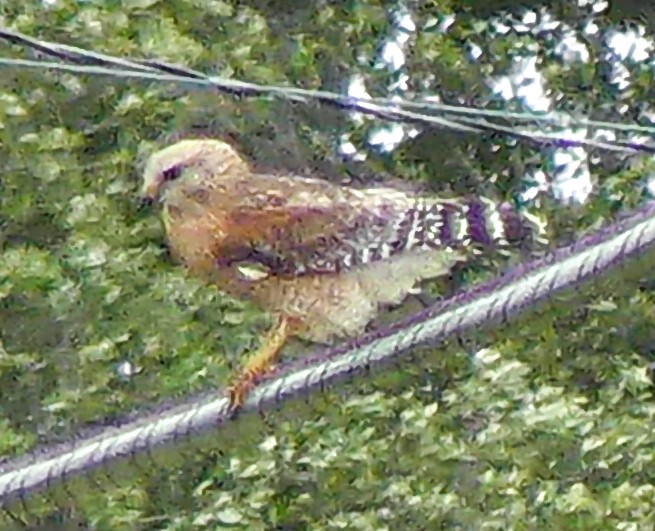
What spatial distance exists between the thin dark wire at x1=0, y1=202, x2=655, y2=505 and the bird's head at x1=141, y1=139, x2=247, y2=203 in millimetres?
142

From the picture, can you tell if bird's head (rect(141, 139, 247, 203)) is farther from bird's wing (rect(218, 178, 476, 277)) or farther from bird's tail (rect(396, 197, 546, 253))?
bird's tail (rect(396, 197, 546, 253))

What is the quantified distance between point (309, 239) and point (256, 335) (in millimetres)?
502

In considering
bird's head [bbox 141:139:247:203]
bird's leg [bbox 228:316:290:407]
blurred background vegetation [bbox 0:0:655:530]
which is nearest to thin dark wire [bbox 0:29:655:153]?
bird's head [bbox 141:139:247:203]

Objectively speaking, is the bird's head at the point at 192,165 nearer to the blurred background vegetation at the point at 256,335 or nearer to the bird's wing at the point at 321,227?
the bird's wing at the point at 321,227

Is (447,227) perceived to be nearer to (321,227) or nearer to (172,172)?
(321,227)

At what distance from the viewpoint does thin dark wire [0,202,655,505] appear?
0.93 metres

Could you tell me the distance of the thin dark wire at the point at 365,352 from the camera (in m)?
0.93

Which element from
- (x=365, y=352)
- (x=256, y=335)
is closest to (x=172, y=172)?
(x=365, y=352)

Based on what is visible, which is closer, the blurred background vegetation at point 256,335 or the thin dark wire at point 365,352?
the thin dark wire at point 365,352

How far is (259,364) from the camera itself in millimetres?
1132

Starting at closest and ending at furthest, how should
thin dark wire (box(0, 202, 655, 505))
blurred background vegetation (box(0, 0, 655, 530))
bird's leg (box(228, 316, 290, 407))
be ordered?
1. thin dark wire (box(0, 202, 655, 505))
2. bird's leg (box(228, 316, 290, 407))
3. blurred background vegetation (box(0, 0, 655, 530))

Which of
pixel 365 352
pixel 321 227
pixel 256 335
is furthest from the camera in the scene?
pixel 256 335

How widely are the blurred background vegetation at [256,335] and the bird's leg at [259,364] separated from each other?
45 cm

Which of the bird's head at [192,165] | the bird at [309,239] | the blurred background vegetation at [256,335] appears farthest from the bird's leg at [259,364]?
the blurred background vegetation at [256,335]
